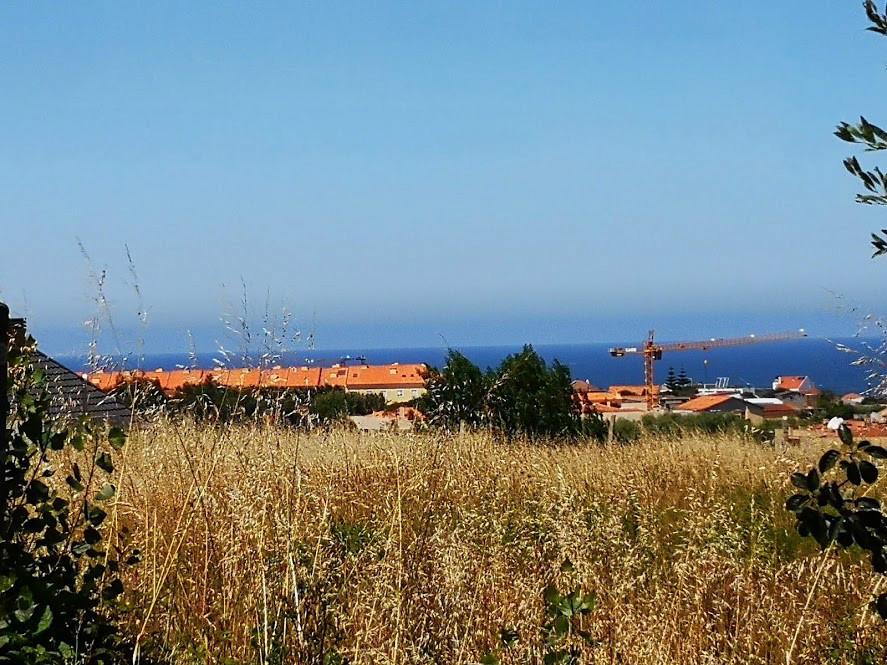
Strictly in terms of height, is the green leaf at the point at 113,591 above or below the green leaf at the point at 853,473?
below

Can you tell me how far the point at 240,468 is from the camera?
12.2ft

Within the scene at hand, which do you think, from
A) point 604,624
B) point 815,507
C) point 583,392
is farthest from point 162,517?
point 583,392

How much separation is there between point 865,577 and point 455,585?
196cm

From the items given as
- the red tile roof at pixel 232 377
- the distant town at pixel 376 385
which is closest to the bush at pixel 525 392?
the distant town at pixel 376 385

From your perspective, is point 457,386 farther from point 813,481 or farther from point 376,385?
point 813,481

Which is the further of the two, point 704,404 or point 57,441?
point 704,404

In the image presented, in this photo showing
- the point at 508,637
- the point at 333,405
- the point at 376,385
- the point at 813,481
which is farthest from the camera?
the point at 376,385

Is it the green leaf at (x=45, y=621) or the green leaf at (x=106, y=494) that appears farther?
the green leaf at (x=106, y=494)

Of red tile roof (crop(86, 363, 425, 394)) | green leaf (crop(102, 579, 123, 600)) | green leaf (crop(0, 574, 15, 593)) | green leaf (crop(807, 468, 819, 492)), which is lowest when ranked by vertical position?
green leaf (crop(102, 579, 123, 600))

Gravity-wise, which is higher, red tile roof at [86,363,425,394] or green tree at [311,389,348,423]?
red tile roof at [86,363,425,394]

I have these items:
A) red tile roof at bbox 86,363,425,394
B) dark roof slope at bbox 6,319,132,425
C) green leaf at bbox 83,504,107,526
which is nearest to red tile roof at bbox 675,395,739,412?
red tile roof at bbox 86,363,425,394

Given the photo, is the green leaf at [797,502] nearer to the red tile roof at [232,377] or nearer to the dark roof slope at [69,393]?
the dark roof slope at [69,393]

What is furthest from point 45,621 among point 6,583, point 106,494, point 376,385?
point 376,385

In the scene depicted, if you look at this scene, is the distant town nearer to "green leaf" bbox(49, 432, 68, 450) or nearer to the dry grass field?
the dry grass field
